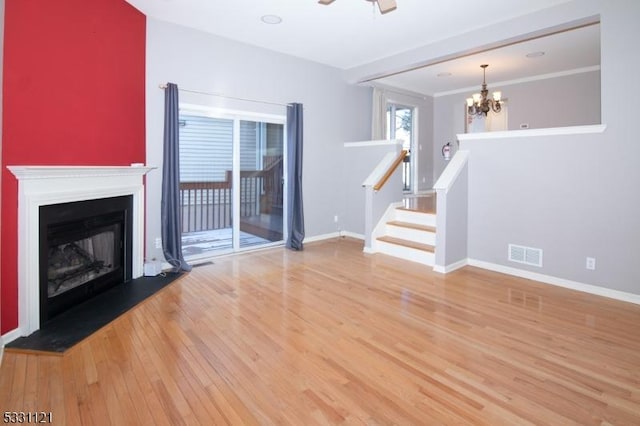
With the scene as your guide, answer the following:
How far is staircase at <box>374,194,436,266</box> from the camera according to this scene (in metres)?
5.05

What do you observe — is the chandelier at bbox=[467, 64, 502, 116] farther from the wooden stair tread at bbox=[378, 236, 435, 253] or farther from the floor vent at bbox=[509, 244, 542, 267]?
the floor vent at bbox=[509, 244, 542, 267]

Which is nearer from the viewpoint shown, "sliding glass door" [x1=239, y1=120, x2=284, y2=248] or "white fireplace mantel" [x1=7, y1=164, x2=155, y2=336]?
"white fireplace mantel" [x1=7, y1=164, x2=155, y2=336]

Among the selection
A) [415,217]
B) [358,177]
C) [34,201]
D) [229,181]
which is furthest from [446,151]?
[34,201]

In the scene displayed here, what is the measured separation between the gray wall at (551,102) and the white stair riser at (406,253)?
15.4 feet

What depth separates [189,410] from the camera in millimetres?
1938

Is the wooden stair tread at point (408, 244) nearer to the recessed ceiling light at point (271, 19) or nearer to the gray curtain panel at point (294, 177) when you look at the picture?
the gray curtain panel at point (294, 177)

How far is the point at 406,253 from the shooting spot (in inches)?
205

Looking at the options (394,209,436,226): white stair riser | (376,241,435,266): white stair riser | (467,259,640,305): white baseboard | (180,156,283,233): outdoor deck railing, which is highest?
(180,156,283,233): outdoor deck railing

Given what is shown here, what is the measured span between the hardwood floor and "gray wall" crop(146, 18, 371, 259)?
6.91ft

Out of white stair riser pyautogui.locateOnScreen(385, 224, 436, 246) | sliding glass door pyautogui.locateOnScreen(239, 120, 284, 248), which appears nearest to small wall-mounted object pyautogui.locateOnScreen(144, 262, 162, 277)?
sliding glass door pyautogui.locateOnScreen(239, 120, 284, 248)

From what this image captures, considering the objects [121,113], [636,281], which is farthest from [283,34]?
[636,281]

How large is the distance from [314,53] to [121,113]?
317cm

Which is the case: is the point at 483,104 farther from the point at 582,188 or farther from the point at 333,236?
the point at 333,236

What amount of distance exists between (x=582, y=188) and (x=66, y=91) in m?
5.22
